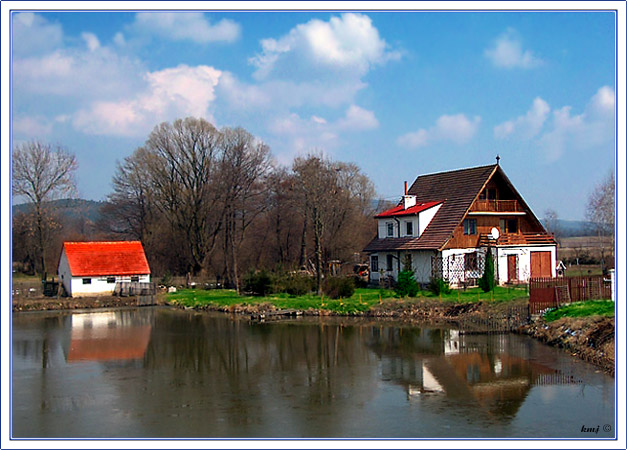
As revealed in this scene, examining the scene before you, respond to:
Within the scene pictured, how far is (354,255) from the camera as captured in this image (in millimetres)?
54719

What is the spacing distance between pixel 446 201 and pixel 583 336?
18053 millimetres

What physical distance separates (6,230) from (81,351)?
43.1 feet

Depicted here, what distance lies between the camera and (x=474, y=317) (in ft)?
94.8

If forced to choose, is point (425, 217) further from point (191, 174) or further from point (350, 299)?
point (191, 174)

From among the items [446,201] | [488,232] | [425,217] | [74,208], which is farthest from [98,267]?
[488,232]

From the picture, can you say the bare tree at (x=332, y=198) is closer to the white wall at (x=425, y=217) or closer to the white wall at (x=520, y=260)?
the white wall at (x=425, y=217)

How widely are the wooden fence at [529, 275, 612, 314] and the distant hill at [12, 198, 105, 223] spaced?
1251 inches

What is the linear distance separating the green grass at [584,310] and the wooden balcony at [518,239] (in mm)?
11650

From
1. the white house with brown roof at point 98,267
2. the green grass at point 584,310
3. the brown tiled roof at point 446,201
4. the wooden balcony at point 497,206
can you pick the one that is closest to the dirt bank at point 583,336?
the green grass at point 584,310

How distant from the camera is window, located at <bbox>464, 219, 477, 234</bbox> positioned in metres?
37.6

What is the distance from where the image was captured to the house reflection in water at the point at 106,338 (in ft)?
74.8

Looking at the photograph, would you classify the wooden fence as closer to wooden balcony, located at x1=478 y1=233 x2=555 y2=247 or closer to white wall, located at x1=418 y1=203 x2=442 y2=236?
wooden balcony, located at x1=478 y1=233 x2=555 y2=247

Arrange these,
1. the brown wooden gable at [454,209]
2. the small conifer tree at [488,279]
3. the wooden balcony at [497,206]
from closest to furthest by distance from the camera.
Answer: the small conifer tree at [488,279], the brown wooden gable at [454,209], the wooden balcony at [497,206]

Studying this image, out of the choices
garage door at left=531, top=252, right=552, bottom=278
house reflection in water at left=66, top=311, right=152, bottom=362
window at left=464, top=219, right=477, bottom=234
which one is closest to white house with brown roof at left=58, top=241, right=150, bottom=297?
house reflection in water at left=66, top=311, right=152, bottom=362
